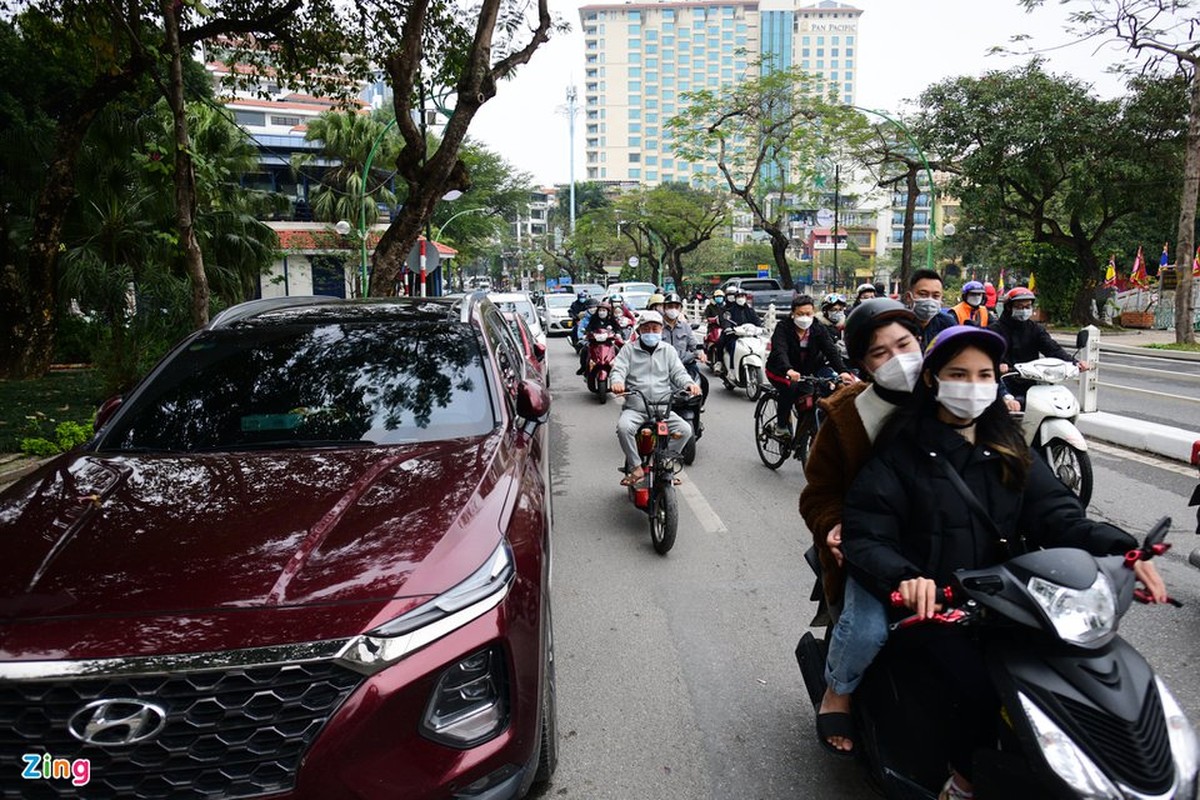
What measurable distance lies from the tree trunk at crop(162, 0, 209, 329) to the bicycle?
5.95m

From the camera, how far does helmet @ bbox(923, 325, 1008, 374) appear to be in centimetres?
235

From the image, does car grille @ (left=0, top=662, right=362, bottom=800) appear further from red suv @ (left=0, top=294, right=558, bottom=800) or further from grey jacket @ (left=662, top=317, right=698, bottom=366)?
grey jacket @ (left=662, top=317, right=698, bottom=366)

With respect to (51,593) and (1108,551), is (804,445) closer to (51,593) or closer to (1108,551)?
(1108,551)

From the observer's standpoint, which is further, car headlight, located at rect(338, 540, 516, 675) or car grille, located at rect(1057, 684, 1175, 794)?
car headlight, located at rect(338, 540, 516, 675)

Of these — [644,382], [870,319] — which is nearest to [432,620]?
[870,319]

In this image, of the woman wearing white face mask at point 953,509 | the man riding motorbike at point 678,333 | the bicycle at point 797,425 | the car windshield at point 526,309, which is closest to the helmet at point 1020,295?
the bicycle at point 797,425

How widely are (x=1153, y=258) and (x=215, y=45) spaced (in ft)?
123

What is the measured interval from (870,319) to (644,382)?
11.8 ft

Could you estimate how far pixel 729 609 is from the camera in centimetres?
466

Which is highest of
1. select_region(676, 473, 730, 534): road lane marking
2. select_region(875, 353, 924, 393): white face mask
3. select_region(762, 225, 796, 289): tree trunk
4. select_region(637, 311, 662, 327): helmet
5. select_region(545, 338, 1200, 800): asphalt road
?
select_region(762, 225, 796, 289): tree trunk

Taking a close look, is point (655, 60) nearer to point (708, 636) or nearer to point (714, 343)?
point (714, 343)

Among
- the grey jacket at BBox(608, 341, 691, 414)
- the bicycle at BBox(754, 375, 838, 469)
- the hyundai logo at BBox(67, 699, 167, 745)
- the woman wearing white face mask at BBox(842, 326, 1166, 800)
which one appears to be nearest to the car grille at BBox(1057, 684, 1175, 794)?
the woman wearing white face mask at BBox(842, 326, 1166, 800)

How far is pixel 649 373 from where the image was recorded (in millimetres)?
6508

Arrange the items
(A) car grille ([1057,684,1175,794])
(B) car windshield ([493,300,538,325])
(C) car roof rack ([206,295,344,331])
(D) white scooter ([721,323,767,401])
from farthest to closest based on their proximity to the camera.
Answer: (B) car windshield ([493,300,538,325])
(D) white scooter ([721,323,767,401])
(C) car roof rack ([206,295,344,331])
(A) car grille ([1057,684,1175,794])
